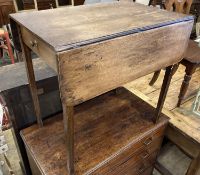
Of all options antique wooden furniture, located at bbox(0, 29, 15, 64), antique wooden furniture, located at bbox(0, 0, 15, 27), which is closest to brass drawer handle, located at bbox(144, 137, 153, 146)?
antique wooden furniture, located at bbox(0, 29, 15, 64)

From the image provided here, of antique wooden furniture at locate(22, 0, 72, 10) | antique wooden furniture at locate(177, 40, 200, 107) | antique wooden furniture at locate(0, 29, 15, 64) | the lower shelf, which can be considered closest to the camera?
the lower shelf

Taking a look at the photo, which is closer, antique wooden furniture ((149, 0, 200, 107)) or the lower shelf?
the lower shelf

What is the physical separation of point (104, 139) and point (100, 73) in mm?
565

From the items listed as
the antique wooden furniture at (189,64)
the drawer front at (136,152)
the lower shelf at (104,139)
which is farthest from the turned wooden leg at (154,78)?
the drawer front at (136,152)

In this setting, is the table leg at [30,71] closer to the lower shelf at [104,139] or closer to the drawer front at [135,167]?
the lower shelf at [104,139]

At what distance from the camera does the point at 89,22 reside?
0.80 m

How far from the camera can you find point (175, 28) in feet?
2.81

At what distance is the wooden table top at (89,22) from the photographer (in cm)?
65

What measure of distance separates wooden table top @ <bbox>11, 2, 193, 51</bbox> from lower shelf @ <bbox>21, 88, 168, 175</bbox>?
25.4 inches

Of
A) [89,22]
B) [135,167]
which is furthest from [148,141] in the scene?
[89,22]

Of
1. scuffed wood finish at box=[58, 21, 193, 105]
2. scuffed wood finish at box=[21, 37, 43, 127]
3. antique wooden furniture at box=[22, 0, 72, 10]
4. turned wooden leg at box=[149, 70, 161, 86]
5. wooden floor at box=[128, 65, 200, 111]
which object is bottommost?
wooden floor at box=[128, 65, 200, 111]

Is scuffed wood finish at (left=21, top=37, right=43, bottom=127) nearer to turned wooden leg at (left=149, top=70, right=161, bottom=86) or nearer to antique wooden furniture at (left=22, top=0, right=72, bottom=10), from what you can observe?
turned wooden leg at (left=149, top=70, right=161, bottom=86)

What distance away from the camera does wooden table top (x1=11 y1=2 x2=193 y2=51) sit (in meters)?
0.65

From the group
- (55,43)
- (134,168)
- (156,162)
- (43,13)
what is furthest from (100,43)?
(156,162)
